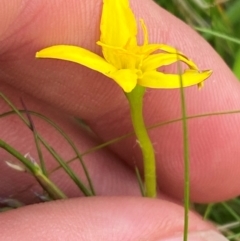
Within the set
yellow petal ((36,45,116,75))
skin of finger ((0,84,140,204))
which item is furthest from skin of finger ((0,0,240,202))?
yellow petal ((36,45,116,75))

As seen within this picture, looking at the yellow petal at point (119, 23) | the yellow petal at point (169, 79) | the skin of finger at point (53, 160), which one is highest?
the yellow petal at point (119, 23)

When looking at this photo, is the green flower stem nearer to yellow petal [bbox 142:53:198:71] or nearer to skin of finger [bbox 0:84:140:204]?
yellow petal [bbox 142:53:198:71]

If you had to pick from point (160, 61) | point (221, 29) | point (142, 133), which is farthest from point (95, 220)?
point (221, 29)

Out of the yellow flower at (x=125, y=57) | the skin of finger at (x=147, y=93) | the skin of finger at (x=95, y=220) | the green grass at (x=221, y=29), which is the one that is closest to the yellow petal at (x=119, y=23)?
the yellow flower at (x=125, y=57)

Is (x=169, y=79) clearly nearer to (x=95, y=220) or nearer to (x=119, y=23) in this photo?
(x=119, y=23)

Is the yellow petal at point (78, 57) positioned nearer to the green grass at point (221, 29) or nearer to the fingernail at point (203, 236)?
the fingernail at point (203, 236)
